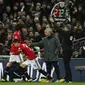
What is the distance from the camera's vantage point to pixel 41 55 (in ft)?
74.5

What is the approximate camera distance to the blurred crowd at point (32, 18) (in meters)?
24.0

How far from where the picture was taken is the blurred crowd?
23984mm

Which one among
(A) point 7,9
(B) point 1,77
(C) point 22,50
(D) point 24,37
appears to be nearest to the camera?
(C) point 22,50

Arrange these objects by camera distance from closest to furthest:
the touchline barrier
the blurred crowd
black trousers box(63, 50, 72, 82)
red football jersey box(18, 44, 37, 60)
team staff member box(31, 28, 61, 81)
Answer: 1. red football jersey box(18, 44, 37, 60)
2. black trousers box(63, 50, 72, 82)
3. team staff member box(31, 28, 61, 81)
4. the touchline barrier
5. the blurred crowd

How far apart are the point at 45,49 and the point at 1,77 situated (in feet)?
7.33

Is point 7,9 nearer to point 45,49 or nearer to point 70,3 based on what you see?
point 70,3

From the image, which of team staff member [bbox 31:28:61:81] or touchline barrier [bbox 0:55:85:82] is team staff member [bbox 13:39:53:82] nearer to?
team staff member [bbox 31:28:61:81]

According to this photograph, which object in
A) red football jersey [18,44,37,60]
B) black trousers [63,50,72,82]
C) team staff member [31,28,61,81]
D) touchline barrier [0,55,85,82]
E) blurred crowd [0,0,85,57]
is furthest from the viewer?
blurred crowd [0,0,85,57]

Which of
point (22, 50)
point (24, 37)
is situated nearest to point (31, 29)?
point (24, 37)

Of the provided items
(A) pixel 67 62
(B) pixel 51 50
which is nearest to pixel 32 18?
(B) pixel 51 50

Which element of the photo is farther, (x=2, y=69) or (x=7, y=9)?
(x=7, y=9)

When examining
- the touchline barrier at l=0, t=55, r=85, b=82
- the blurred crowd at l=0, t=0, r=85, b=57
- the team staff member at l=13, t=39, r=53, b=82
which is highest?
the blurred crowd at l=0, t=0, r=85, b=57

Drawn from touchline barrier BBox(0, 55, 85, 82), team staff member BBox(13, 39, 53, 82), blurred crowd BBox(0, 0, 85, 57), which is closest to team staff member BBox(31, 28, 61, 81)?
team staff member BBox(13, 39, 53, 82)

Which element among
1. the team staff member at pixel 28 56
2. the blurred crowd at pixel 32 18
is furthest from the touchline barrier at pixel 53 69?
the team staff member at pixel 28 56
